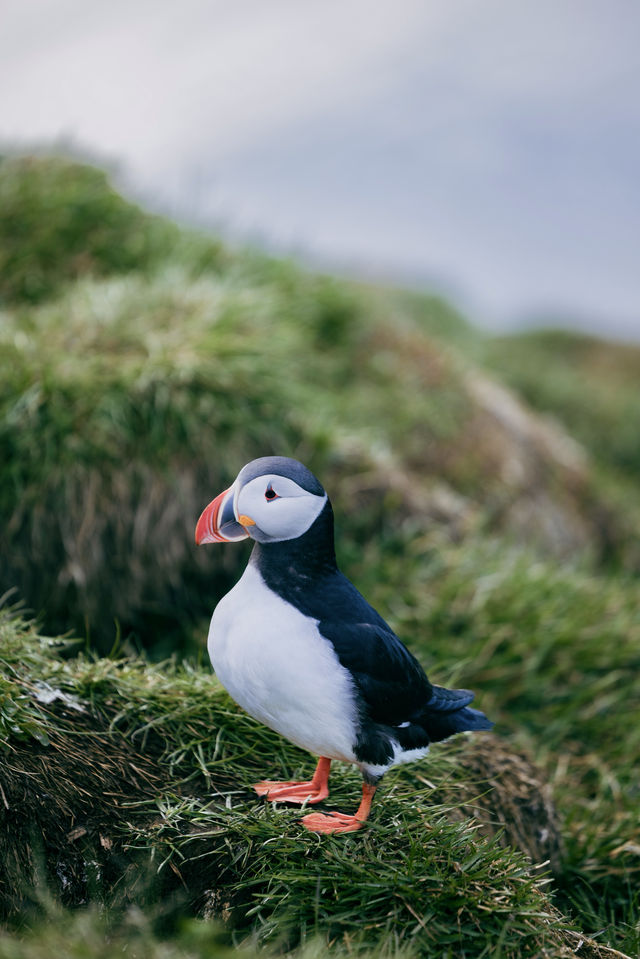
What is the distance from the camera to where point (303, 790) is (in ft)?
7.78

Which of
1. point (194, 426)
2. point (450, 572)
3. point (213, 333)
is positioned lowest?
point (450, 572)

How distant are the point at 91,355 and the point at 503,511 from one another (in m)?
3.37

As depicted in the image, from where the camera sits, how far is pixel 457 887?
215 centimetres

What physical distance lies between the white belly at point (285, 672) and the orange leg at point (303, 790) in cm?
24

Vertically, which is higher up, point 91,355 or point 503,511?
point 91,355

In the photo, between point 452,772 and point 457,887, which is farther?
point 452,772

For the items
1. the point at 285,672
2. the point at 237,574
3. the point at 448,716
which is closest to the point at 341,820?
the point at 448,716

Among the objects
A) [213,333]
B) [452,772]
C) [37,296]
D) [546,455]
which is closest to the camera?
[452,772]

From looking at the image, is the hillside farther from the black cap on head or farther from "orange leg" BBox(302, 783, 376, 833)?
the black cap on head

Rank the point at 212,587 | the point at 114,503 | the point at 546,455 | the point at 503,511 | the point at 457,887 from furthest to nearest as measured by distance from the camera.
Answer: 1. the point at 546,455
2. the point at 503,511
3. the point at 212,587
4. the point at 114,503
5. the point at 457,887

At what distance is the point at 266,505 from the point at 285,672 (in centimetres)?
40

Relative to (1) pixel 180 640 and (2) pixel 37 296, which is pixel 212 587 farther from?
(2) pixel 37 296

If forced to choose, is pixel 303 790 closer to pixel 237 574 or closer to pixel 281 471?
pixel 281 471

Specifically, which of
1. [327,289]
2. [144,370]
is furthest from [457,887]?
[327,289]
